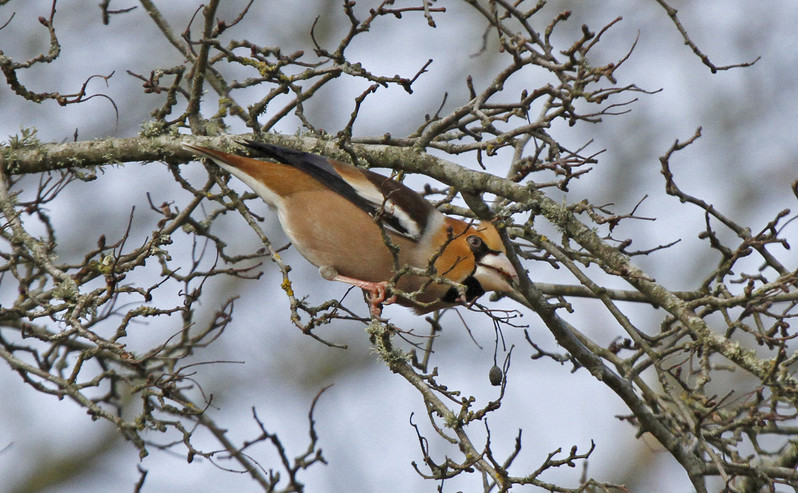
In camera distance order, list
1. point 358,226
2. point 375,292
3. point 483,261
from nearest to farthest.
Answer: point 375,292 < point 358,226 < point 483,261

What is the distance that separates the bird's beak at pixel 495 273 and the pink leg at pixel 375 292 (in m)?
0.67

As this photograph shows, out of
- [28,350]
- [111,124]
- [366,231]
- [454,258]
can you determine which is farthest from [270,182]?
[111,124]

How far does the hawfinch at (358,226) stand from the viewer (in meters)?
4.46

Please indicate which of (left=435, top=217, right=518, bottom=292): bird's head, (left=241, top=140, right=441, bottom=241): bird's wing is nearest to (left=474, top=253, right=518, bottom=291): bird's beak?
(left=435, top=217, right=518, bottom=292): bird's head

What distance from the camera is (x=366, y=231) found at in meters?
4.50

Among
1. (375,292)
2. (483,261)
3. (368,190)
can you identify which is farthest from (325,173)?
(483,261)

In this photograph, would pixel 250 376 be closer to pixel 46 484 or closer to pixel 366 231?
pixel 46 484

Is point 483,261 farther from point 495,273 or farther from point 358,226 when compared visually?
point 358,226

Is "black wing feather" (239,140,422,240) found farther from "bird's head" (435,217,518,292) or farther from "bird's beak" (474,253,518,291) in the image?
"bird's beak" (474,253,518,291)

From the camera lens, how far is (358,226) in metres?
4.52

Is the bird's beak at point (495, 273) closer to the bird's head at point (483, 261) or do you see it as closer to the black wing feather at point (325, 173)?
the bird's head at point (483, 261)

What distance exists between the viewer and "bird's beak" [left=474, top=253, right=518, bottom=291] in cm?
450

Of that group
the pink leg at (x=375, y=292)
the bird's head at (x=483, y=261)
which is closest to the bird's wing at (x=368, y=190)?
the bird's head at (x=483, y=261)

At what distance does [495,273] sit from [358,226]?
0.87 metres
